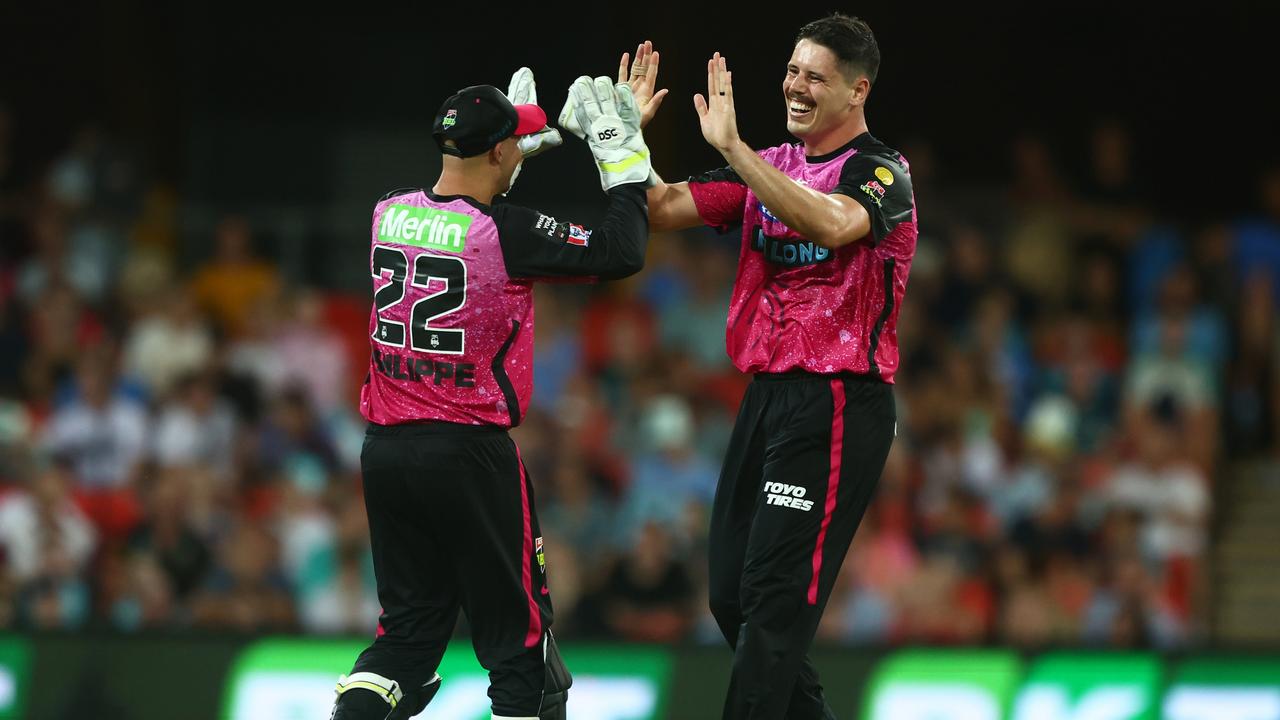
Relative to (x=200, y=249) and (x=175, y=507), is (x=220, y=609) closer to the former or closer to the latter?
(x=175, y=507)

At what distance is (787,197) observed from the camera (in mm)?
5176

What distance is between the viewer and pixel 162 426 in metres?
11.5

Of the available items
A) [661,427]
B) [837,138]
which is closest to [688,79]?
[661,427]

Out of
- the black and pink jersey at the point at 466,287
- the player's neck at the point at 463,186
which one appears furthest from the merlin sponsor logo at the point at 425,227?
the player's neck at the point at 463,186

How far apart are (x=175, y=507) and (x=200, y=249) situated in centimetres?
361

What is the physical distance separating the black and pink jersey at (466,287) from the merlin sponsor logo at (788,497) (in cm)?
83

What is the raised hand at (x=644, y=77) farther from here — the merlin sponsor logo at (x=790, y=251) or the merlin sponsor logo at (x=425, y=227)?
the merlin sponsor logo at (x=425, y=227)

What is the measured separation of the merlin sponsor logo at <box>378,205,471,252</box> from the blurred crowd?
4.38 metres

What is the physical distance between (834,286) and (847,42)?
79 centimetres

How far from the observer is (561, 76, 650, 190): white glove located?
219 inches

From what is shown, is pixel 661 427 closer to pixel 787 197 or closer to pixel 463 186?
pixel 463 186

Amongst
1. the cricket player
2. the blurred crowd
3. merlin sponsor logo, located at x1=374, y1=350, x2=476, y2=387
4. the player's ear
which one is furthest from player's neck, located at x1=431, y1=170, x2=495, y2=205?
the blurred crowd

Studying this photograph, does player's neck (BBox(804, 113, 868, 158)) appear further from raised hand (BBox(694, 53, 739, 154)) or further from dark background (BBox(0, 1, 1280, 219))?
dark background (BBox(0, 1, 1280, 219))

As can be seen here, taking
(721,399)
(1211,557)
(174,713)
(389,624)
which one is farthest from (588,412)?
(389,624)
